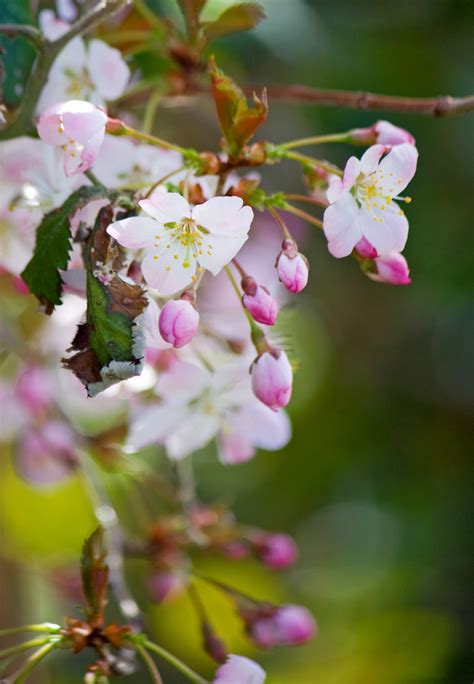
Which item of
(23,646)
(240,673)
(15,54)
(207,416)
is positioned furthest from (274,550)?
(15,54)

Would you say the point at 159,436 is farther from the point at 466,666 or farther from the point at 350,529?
the point at 350,529

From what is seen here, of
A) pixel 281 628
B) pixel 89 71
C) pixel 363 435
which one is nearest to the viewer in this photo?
pixel 89 71

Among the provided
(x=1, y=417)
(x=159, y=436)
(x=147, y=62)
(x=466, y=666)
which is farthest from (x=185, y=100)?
(x=466, y=666)

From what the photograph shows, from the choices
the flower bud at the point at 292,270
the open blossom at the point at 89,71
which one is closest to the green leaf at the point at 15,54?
the open blossom at the point at 89,71

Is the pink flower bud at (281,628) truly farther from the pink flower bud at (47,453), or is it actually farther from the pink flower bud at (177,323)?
the pink flower bud at (177,323)

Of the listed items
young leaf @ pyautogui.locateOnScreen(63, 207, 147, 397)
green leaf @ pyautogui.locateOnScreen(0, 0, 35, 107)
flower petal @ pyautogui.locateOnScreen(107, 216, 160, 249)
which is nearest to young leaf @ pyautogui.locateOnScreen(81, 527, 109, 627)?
young leaf @ pyautogui.locateOnScreen(63, 207, 147, 397)

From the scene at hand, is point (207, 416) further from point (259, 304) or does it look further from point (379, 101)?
point (379, 101)
